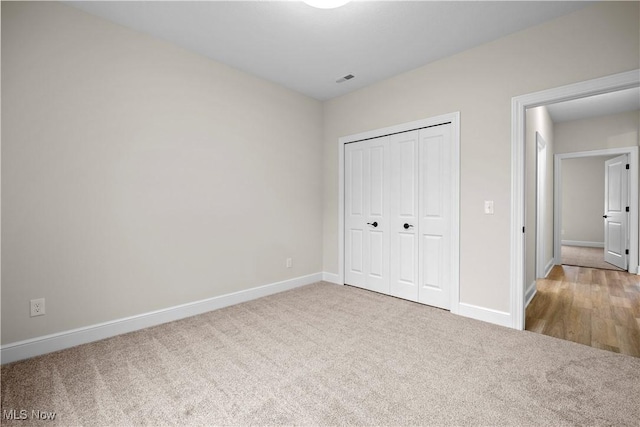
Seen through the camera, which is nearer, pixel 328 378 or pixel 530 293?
pixel 328 378

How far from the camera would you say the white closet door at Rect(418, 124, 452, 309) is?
10.5ft

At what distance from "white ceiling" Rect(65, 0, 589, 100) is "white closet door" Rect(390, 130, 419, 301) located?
2.97 feet

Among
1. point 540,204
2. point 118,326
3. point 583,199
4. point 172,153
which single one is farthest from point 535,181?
point 583,199

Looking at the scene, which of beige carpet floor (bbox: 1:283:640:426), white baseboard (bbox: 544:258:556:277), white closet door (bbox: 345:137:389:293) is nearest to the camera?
beige carpet floor (bbox: 1:283:640:426)

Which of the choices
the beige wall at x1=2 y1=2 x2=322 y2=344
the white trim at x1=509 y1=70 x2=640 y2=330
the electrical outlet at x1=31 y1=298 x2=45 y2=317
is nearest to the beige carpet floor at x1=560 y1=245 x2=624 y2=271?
the white trim at x1=509 y1=70 x2=640 y2=330

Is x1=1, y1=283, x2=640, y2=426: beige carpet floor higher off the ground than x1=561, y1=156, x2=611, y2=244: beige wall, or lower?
lower

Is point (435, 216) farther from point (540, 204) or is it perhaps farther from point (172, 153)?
point (172, 153)

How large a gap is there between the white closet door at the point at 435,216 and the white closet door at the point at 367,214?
0.49m

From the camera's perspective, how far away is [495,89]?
2.82m

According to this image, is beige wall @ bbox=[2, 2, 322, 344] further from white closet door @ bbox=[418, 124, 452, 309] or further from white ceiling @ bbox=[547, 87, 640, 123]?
white ceiling @ bbox=[547, 87, 640, 123]

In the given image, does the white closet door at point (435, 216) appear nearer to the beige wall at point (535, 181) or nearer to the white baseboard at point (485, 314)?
the white baseboard at point (485, 314)

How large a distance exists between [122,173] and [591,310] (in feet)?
16.4

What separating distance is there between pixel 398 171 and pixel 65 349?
12.0ft

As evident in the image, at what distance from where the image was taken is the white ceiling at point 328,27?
2332 mm
